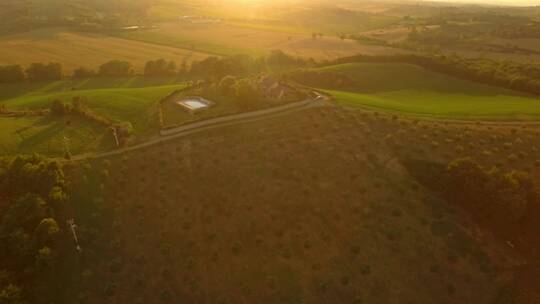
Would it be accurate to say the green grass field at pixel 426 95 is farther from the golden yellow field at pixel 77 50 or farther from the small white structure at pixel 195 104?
the golden yellow field at pixel 77 50

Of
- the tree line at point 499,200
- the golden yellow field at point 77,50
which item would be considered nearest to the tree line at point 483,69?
the tree line at point 499,200

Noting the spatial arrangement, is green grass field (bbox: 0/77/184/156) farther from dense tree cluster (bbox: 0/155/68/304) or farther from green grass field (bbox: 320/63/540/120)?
green grass field (bbox: 320/63/540/120)

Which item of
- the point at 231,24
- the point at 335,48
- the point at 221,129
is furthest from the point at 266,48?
the point at 221,129

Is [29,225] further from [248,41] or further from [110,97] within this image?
[248,41]

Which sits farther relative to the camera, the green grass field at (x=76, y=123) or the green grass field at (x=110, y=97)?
the green grass field at (x=110, y=97)

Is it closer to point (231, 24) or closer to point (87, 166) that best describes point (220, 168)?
point (87, 166)
